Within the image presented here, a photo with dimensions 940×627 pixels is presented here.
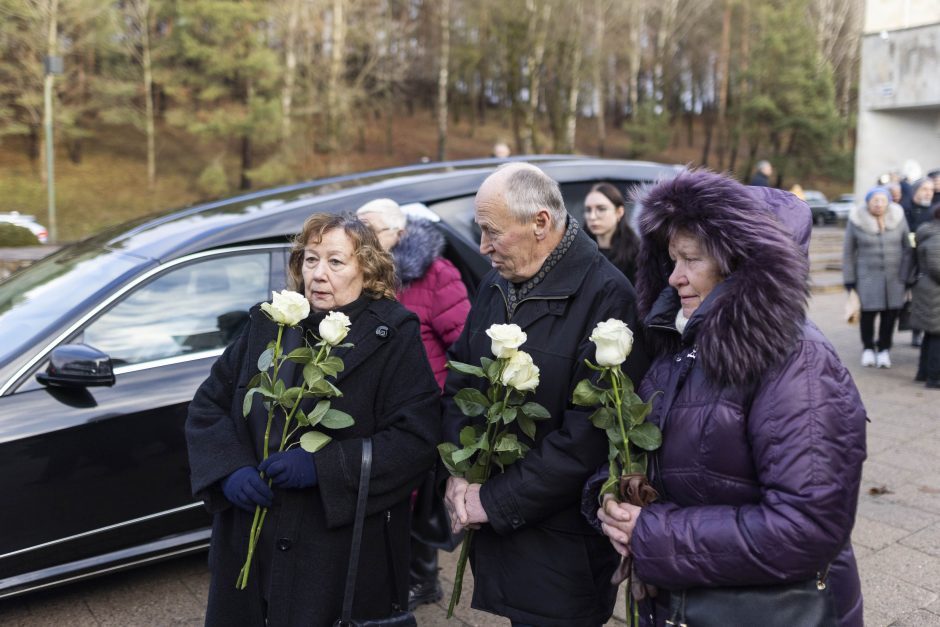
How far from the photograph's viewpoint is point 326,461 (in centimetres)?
253

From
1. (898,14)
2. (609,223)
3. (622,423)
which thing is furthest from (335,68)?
(622,423)

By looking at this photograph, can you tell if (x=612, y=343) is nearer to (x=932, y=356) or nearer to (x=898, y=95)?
(x=932, y=356)

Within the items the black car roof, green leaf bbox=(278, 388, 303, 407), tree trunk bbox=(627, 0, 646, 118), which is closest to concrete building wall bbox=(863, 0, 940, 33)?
tree trunk bbox=(627, 0, 646, 118)

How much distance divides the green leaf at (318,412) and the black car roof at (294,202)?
2.00 meters

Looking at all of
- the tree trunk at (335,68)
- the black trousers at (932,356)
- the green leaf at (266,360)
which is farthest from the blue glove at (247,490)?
the tree trunk at (335,68)

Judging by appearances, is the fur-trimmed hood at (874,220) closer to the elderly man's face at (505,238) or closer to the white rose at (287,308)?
the elderly man's face at (505,238)

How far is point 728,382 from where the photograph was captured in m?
1.97

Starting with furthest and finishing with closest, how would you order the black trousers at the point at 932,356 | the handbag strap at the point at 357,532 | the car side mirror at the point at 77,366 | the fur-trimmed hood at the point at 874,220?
the fur-trimmed hood at the point at 874,220
the black trousers at the point at 932,356
the car side mirror at the point at 77,366
the handbag strap at the point at 357,532

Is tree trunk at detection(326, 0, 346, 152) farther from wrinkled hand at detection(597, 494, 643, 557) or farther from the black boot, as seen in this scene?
wrinkled hand at detection(597, 494, 643, 557)

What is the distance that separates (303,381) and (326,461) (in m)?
0.25

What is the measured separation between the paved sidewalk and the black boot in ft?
0.18

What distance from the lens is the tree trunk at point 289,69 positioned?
107 feet

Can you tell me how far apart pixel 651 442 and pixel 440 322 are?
6.47 feet

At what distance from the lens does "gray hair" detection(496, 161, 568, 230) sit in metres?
2.56
